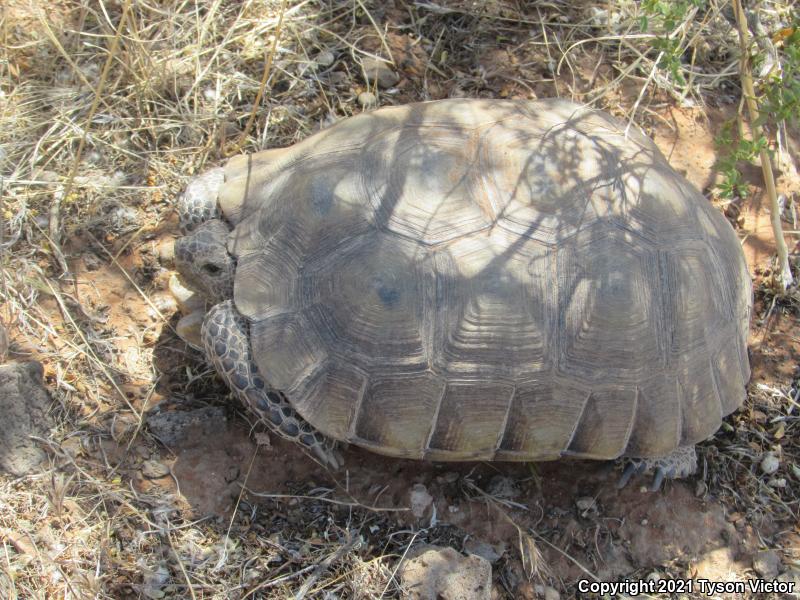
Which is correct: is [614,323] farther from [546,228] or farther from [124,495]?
[124,495]

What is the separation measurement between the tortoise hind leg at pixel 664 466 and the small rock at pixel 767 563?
0.44m

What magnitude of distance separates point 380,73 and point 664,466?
2.71m

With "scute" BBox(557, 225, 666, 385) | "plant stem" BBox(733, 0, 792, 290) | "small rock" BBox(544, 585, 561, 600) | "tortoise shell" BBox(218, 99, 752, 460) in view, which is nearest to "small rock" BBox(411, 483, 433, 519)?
"tortoise shell" BBox(218, 99, 752, 460)

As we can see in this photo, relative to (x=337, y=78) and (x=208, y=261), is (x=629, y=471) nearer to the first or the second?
(x=208, y=261)

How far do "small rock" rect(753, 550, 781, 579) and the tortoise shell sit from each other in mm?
608

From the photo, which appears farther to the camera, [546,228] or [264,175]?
[264,175]

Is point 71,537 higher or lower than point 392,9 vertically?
lower

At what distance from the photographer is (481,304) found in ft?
8.82

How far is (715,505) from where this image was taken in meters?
3.23

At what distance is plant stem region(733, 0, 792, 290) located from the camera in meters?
3.23

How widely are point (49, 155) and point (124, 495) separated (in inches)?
78.4

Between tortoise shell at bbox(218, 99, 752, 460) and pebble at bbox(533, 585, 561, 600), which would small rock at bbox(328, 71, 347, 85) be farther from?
pebble at bbox(533, 585, 561, 600)

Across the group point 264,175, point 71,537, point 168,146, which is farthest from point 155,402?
point 168,146

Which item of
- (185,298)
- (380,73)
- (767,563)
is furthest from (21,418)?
(767,563)
